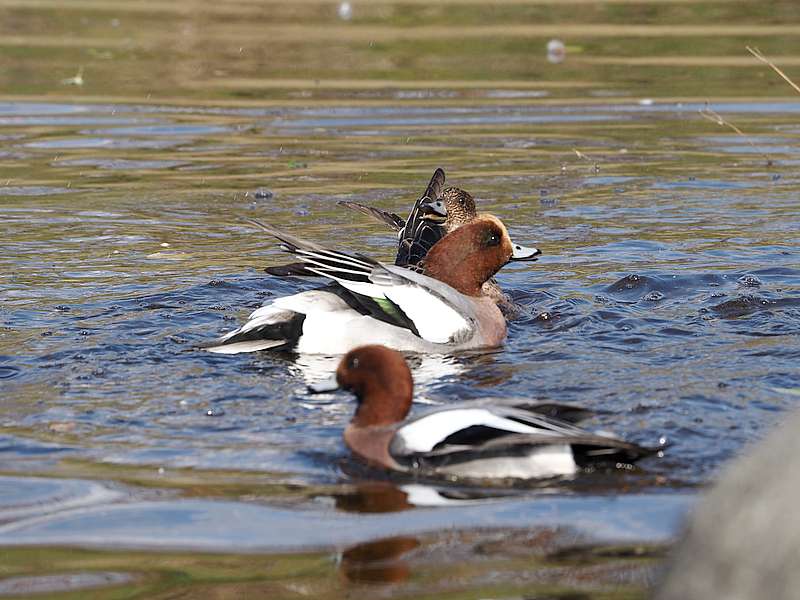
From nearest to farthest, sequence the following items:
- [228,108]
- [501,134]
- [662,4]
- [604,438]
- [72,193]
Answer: [604,438] < [72,193] < [501,134] < [228,108] < [662,4]

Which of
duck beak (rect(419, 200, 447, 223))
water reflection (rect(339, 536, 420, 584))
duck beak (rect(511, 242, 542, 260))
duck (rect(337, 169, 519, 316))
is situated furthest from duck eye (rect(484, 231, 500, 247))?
water reflection (rect(339, 536, 420, 584))

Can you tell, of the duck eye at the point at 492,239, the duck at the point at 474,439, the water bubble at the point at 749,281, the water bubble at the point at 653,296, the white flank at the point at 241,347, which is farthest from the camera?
the water bubble at the point at 749,281

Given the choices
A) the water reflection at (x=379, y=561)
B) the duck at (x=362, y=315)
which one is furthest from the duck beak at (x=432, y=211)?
the water reflection at (x=379, y=561)

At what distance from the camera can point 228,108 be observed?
579 inches

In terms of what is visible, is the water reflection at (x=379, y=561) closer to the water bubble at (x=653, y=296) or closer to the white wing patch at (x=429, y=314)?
the white wing patch at (x=429, y=314)

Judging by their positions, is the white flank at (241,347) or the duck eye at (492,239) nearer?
the white flank at (241,347)

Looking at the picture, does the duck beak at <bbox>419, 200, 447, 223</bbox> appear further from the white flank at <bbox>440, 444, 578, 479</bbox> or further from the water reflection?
the water reflection

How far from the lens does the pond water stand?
4.53 m

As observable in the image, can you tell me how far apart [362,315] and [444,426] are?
222cm

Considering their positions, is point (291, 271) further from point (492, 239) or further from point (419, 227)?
point (419, 227)

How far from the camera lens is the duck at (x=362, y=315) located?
23.0 feet

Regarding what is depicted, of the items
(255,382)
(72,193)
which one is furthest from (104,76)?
(255,382)

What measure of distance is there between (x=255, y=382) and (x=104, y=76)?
410 inches

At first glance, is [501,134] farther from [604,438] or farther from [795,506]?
[795,506]
